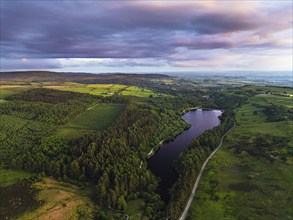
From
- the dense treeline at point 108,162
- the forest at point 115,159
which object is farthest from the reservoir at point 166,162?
the dense treeline at point 108,162

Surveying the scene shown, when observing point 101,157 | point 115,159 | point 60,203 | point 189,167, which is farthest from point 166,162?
point 60,203

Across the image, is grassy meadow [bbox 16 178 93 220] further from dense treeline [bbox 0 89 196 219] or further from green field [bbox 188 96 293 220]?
green field [bbox 188 96 293 220]

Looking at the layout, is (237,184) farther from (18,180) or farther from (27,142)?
(27,142)

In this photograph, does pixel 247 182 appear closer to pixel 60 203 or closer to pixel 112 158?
pixel 112 158

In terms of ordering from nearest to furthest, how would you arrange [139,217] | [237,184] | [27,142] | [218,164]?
[139,217], [237,184], [218,164], [27,142]

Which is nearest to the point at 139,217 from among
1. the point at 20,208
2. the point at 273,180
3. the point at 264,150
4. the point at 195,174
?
the point at 195,174

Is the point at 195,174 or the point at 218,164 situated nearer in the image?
the point at 195,174
